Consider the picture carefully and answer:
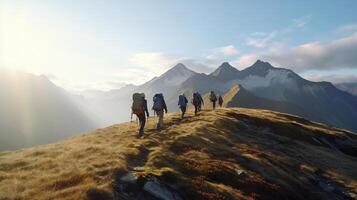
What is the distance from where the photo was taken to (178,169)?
94.2 ft

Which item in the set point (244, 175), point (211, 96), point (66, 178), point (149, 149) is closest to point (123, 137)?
point (149, 149)

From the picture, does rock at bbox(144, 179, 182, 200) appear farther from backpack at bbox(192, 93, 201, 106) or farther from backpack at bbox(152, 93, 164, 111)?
backpack at bbox(192, 93, 201, 106)

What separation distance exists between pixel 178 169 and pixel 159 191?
495 cm

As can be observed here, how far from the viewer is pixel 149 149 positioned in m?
33.2

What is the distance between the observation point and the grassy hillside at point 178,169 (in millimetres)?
23547

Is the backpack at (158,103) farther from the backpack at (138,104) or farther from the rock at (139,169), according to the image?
the rock at (139,169)

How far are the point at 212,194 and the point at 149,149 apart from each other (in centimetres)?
908

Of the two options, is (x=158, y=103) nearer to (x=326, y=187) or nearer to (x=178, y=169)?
(x=178, y=169)

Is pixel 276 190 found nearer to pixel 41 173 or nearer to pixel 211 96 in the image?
pixel 41 173

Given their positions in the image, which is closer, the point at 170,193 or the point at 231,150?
the point at 170,193

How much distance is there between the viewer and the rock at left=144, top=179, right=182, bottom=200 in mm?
23578

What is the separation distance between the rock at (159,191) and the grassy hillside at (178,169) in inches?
2.1

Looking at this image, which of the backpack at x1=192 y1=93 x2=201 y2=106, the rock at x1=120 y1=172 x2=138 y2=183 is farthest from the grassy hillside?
the backpack at x1=192 y1=93 x2=201 y2=106

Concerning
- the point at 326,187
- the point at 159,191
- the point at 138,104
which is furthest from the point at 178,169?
the point at 326,187
